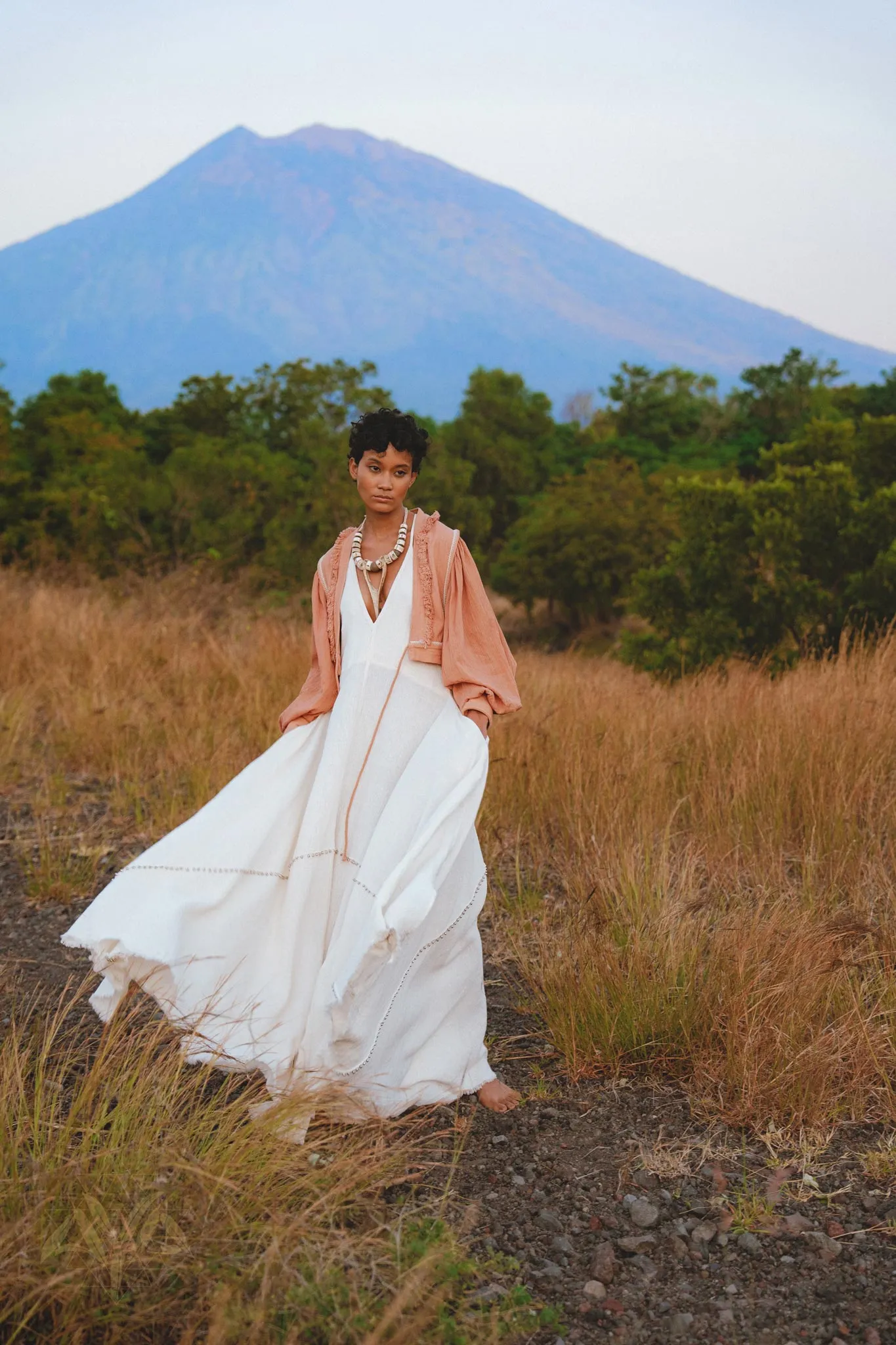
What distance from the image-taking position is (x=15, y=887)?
186 inches

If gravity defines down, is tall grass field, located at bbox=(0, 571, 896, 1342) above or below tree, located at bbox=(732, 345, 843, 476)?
below

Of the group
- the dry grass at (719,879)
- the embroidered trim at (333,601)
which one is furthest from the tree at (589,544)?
the embroidered trim at (333,601)

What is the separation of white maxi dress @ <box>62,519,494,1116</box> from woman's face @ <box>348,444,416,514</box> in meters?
0.15

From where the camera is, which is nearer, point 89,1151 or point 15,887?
point 89,1151

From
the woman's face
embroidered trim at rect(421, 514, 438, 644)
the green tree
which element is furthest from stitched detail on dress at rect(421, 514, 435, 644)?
the green tree

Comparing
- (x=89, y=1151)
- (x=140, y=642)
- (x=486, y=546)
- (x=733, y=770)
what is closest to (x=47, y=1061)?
(x=89, y=1151)

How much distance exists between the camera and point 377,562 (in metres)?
3.00

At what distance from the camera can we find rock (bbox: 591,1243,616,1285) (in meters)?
2.36

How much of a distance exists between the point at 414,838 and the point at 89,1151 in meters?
0.93

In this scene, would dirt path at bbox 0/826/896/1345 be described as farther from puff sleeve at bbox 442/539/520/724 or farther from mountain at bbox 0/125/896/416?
mountain at bbox 0/125/896/416

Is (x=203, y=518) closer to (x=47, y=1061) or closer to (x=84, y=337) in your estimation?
(x=47, y=1061)

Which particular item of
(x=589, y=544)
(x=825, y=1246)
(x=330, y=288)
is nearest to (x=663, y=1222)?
(x=825, y=1246)

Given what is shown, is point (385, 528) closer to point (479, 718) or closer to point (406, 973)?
point (479, 718)

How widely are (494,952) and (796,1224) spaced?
5.60ft
